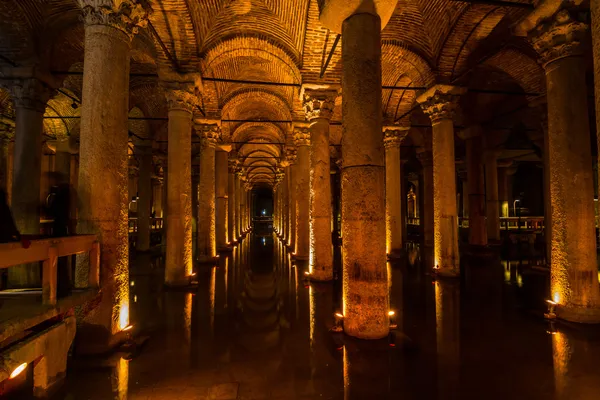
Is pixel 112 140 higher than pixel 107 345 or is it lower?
higher

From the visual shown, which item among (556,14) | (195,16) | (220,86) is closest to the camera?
(556,14)

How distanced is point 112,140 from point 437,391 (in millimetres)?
4841

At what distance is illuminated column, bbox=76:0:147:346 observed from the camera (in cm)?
433

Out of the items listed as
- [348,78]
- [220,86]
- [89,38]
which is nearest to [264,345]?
[348,78]

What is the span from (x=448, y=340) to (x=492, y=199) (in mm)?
13972

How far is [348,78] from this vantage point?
486 cm

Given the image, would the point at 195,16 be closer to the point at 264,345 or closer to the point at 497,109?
the point at 264,345

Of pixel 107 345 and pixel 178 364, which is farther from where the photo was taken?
pixel 107 345

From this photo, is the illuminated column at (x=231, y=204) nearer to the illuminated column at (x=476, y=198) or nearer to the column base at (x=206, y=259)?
the column base at (x=206, y=259)

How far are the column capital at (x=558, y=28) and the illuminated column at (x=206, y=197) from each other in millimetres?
9668

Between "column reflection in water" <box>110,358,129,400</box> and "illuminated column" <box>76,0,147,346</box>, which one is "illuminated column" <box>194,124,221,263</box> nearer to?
"illuminated column" <box>76,0,147,346</box>

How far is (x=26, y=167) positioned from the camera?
7.43 metres

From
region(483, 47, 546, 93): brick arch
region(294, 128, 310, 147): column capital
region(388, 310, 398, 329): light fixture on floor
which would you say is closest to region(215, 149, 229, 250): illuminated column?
region(294, 128, 310, 147): column capital

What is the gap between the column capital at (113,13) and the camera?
14.7ft
